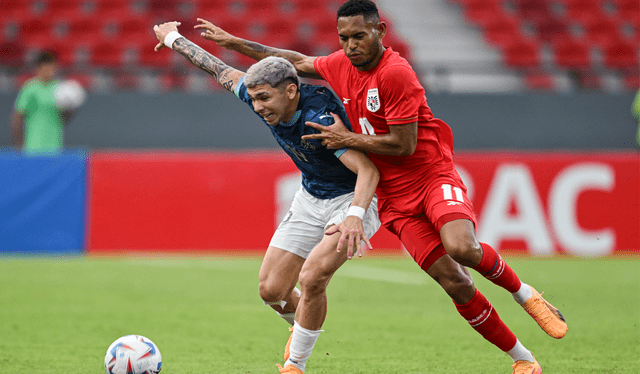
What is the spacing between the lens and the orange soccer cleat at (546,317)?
15.6 ft

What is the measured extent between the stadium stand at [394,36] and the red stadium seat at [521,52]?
0.07 ft

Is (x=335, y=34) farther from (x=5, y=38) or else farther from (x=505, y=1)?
(x=5, y=38)

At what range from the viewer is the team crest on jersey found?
452 centimetres

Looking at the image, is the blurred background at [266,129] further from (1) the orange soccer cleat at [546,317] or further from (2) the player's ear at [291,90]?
(2) the player's ear at [291,90]

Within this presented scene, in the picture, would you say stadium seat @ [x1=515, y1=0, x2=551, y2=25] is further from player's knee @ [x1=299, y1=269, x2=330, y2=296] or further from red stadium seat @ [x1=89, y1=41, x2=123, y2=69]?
player's knee @ [x1=299, y1=269, x2=330, y2=296]

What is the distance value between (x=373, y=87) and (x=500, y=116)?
939 cm

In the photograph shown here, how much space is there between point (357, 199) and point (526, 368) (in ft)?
4.77

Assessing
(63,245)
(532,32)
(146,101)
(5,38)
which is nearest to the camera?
(63,245)

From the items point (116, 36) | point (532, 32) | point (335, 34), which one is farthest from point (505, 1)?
point (116, 36)

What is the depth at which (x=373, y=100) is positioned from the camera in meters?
4.55

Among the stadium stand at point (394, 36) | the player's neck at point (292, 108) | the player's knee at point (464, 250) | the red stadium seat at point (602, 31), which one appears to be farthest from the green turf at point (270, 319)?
the red stadium seat at point (602, 31)

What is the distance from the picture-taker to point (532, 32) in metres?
16.5

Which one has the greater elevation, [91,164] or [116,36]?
[116,36]

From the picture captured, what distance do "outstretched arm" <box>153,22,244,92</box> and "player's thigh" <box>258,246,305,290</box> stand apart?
1.11 metres
